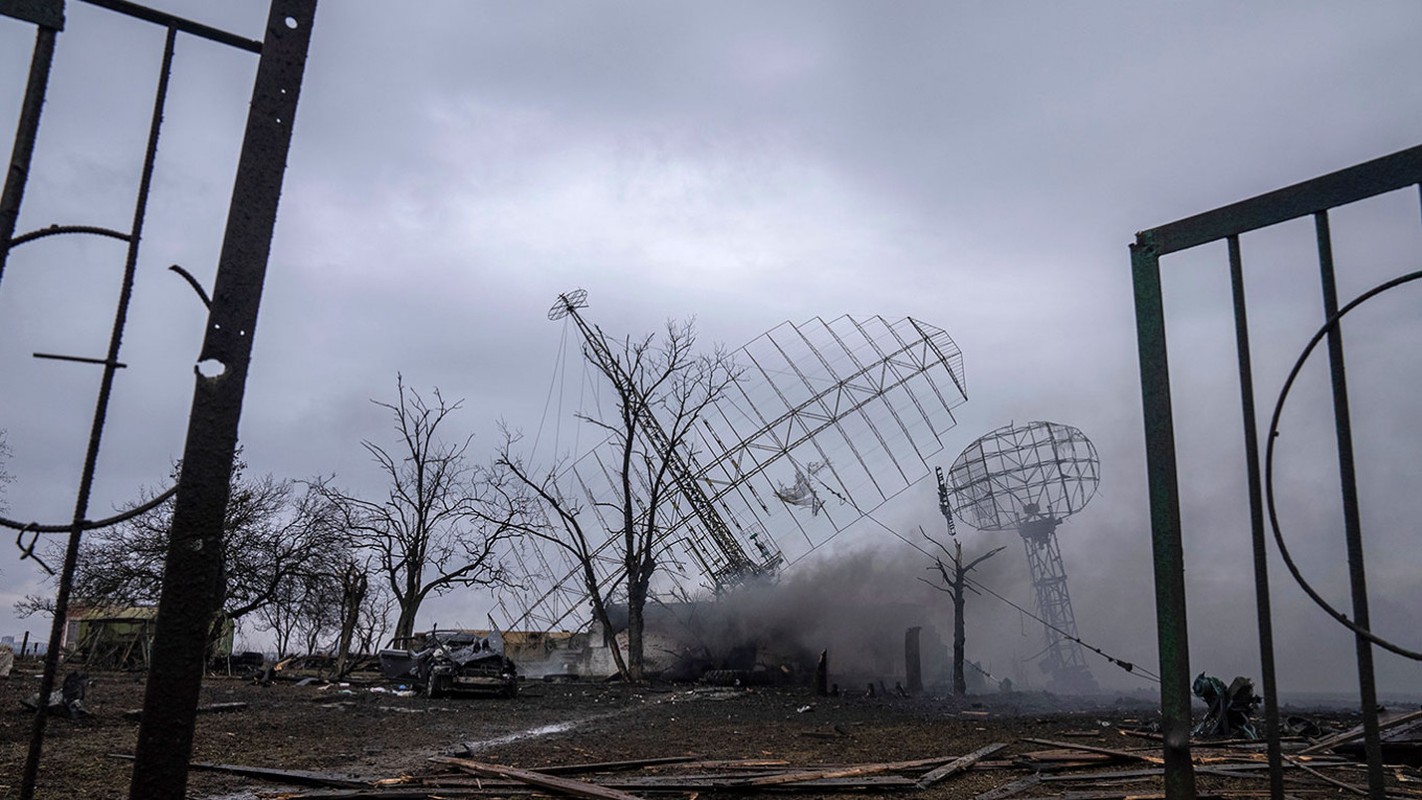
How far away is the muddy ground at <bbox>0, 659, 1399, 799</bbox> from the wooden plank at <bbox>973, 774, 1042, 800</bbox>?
0.18 m

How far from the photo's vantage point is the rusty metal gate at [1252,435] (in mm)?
2783

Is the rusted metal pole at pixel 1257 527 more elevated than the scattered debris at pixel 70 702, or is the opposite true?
the rusted metal pole at pixel 1257 527

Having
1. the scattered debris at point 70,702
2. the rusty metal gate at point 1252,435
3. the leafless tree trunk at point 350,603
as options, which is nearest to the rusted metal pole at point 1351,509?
the rusty metal gate at point 1252,435

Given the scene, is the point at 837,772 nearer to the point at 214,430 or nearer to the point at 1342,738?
the point at 1342,738

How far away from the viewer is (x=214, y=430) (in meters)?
2.51

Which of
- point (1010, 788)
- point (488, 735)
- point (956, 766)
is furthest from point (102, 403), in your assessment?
point (488, 735)

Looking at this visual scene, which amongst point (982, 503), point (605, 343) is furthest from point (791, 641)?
point (605, 343)

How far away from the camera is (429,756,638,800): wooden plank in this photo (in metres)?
6.86

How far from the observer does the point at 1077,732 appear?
1259 centimetres

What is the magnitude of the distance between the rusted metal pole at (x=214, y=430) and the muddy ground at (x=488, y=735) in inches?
227

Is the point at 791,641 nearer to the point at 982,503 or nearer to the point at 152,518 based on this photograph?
the point at 982,503

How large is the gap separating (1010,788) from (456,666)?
59.8ft

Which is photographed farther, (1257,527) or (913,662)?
(913,662)

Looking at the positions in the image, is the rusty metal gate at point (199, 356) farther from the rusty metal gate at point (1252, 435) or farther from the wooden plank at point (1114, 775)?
the wooden plank at point (1114, 775)
